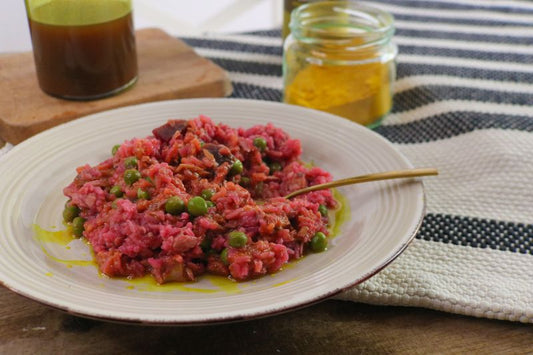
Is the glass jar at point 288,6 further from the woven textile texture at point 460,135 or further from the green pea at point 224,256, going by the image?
the green pea at point 224,256

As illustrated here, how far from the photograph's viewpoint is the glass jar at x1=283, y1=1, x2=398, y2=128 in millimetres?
3584

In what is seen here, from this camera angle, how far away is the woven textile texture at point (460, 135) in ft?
8.27

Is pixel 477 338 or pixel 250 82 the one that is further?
pixel 250 82

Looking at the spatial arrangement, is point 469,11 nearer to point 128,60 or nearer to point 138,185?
point 128,60

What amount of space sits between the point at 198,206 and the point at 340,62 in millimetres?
1490

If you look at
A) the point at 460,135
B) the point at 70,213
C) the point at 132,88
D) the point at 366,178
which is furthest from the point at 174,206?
the point at 460,135

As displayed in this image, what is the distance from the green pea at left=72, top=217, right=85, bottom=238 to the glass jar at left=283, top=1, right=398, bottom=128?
1545mm

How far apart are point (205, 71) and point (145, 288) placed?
2.10 metres

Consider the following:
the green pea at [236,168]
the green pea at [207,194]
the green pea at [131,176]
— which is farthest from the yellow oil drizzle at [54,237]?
the green pea at [236,168]

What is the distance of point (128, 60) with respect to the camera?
A: 3.78 meters

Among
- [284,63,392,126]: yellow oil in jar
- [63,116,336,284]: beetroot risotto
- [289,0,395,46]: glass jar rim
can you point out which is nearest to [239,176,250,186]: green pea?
[63,116,336,284]: beetroot risotto

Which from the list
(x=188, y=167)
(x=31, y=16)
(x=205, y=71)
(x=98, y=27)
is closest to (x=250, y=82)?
(x=205, y=71)

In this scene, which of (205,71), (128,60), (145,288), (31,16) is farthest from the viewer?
(205,71)

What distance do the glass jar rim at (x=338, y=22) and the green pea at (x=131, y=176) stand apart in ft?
4.72
